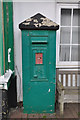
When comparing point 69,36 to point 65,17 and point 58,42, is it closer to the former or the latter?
point 58,42

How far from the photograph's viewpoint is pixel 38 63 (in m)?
2.98

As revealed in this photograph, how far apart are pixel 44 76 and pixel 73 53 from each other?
1362 mm

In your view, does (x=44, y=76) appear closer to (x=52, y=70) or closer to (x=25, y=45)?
(x=52, y=70)

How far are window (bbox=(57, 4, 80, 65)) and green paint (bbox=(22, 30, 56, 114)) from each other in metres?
0.88

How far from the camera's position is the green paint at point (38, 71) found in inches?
114

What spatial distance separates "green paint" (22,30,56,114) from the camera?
2.90 m

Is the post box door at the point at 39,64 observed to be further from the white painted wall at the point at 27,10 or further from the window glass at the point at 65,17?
the window glass at the point at 65,17

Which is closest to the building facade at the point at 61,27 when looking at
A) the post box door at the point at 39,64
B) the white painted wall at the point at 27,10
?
the white painted wall at the point at 27,10

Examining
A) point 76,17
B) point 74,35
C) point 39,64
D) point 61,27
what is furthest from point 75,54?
point 39,64

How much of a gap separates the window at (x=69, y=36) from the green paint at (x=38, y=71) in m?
0.88

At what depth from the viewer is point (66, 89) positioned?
→ 141 inches

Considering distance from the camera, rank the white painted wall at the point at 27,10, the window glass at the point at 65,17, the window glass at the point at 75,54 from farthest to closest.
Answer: the window glass at the point at 75,54
the window glass at the point at 65,17
the white painted wall at the point at 27,10

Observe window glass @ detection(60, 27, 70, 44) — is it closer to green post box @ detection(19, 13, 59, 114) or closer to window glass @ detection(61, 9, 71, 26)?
window glass @ detection(61, 9, 71, 26)

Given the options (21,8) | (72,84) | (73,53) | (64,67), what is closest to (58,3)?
(21,8)
